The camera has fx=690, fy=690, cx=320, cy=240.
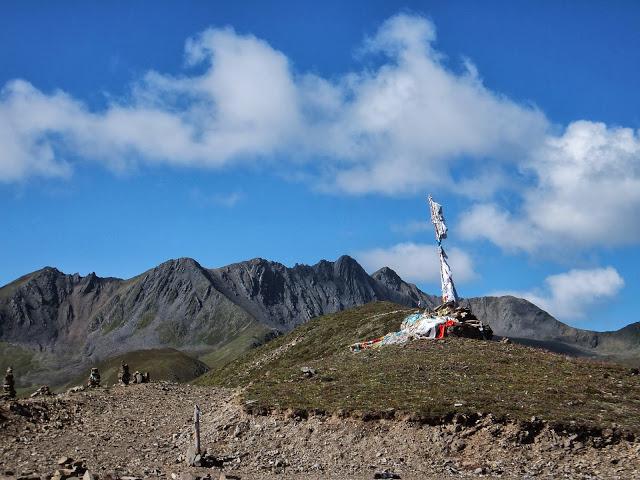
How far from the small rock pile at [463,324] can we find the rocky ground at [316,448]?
2041 cm

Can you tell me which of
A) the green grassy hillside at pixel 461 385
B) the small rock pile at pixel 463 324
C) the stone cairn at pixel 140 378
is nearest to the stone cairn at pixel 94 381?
the stone cairn at pixel 140 378

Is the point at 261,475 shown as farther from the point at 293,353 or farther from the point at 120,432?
the point at 293,353

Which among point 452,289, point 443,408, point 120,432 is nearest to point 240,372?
point 452,289

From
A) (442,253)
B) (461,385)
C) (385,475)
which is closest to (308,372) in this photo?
(461,385)

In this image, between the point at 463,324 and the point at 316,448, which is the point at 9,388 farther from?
the point at 463,324

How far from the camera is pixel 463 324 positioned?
5081 centimetres

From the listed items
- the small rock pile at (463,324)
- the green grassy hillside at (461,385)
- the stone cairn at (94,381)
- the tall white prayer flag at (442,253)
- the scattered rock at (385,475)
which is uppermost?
the tall white prayer flag at (442,253)

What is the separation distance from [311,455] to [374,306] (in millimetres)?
61192

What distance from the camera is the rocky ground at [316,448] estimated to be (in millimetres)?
26859

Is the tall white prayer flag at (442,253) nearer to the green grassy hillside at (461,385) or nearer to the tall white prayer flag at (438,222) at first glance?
the tall white prayer flag at (438,222)

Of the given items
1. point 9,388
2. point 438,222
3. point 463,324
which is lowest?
point 9,388

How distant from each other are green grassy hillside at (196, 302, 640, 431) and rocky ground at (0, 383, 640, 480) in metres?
0.96

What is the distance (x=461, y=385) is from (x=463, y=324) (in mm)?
16244

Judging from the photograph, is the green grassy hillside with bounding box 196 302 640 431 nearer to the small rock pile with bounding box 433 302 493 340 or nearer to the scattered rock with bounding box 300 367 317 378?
the scattered rock with bounding box 300 367 317 378
